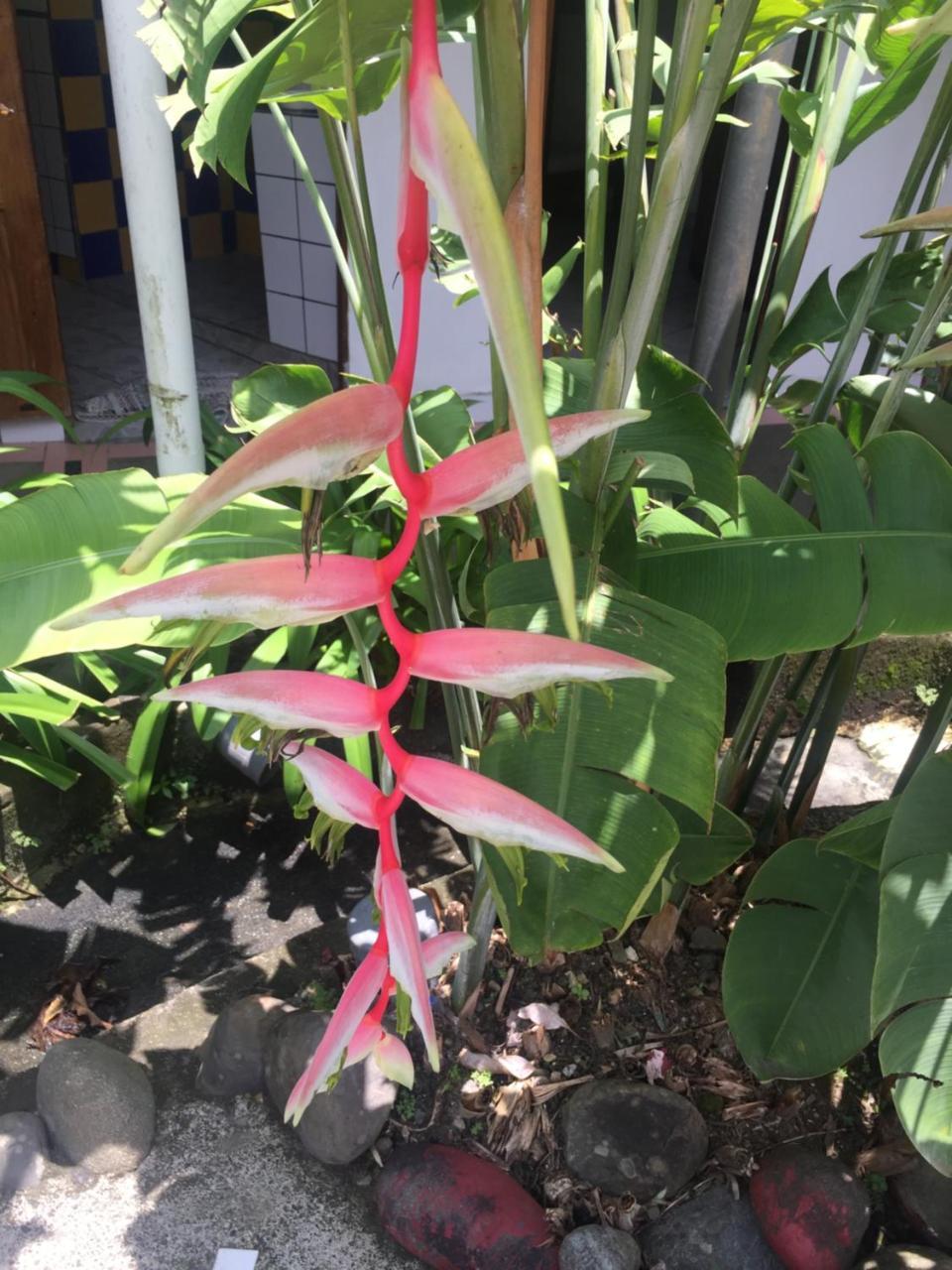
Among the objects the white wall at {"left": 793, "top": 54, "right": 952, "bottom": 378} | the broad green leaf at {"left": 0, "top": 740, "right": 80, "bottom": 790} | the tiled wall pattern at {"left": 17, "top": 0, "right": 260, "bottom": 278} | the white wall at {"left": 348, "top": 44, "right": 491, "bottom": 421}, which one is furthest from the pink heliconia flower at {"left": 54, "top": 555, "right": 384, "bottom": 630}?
the tiled wall pattern at {"left": 17, "top": 0, "right": 260, "bottom": 278}

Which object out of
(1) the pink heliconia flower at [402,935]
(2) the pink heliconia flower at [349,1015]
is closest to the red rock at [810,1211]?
(2) the pink heliconia flower at [349,1015]

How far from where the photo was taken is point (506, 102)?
0.53 m

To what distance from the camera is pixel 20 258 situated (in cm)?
249

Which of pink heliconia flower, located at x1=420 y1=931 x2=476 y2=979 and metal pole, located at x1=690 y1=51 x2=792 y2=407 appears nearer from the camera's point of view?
pink heliconia flower, located at x1=420 y1=931 x2=476 y2=979

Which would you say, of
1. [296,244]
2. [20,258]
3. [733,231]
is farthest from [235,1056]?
[296,244]

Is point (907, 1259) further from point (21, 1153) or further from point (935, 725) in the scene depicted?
point (21, 1153)

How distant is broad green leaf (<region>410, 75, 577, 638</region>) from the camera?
0.22 meters

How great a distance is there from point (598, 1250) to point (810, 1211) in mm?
234

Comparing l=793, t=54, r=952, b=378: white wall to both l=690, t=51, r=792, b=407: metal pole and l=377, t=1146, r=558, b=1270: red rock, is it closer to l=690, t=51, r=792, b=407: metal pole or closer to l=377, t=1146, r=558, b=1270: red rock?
l=690, t=51, r=792, b=407: metal pole

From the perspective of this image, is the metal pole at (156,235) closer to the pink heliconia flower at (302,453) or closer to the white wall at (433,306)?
the pink heliconia flower at (302,453)

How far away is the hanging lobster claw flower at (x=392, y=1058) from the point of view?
582 mm

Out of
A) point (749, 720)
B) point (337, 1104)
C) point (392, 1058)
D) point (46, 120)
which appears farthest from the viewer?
point (46, 120)

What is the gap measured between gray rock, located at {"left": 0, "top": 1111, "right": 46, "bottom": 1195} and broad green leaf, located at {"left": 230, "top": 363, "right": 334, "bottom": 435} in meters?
0.86

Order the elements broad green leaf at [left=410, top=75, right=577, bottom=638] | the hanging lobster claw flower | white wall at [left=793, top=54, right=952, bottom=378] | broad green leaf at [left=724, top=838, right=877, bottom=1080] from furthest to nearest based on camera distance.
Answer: white wall at [left=793, top=54, right=952, bottom=378]
broad green leaf at [left=724, top=838, right=877, bottom=1080]
the hanging lobster claw flower
broad green leaf at [left=410, top=75, right=577, bottom=638]
